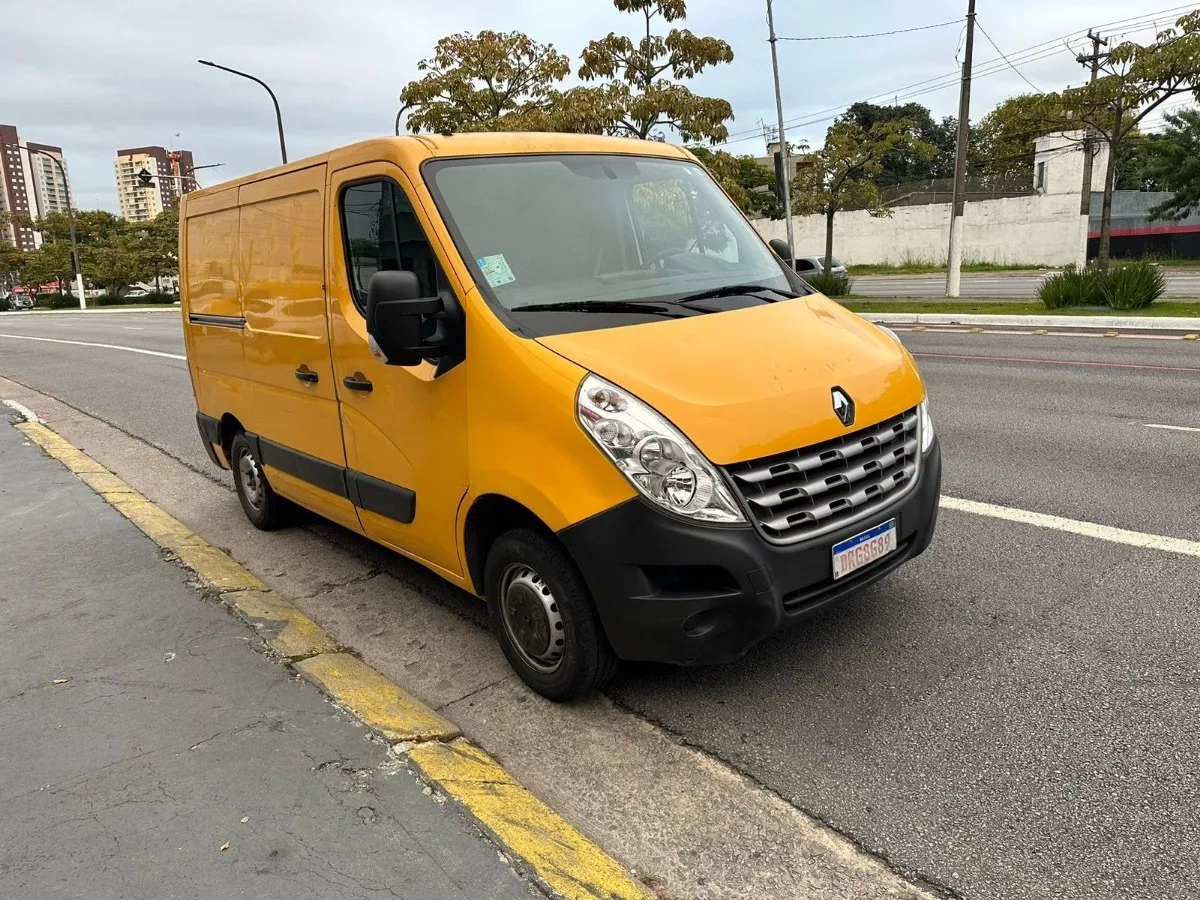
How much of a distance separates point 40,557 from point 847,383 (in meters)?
4.64

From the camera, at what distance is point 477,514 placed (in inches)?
131

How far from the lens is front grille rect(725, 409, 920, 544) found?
2828 mm

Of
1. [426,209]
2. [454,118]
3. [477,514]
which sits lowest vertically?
[477,514]

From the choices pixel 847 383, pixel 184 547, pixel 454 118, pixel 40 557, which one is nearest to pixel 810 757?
pixel 847 383

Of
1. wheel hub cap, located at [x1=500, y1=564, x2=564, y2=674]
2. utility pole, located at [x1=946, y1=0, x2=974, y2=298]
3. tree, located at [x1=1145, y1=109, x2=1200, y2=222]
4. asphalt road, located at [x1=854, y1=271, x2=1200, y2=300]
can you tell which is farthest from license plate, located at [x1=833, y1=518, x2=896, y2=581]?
tree, located at [x1=1145, y1=109, x2=1200, y2=222]

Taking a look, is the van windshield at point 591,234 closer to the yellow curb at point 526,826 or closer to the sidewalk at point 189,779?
the yellow curb at point 526,826

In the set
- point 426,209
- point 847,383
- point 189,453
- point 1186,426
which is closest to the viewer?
point 847,383

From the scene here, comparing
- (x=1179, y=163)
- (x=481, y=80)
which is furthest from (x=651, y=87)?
(x=1179, y=163)

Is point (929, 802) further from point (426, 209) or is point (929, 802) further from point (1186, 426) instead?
point (1186, 426)

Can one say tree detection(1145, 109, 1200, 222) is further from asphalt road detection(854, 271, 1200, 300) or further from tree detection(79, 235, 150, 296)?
tree detection(79, 235, 150, 296)

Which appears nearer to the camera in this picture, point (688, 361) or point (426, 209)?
point (688, 361)

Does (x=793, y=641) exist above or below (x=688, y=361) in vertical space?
below

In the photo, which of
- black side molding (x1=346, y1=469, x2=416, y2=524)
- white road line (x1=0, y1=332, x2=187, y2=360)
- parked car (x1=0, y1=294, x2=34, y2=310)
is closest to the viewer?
black side molding (x1=346, y1=469, x2=416, y2=524)

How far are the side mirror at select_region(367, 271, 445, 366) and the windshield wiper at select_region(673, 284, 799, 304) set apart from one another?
0.97m
